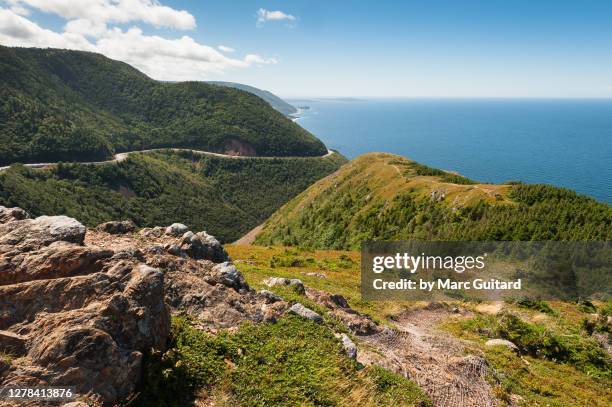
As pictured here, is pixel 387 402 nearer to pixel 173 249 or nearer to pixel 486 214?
pixel 173 249

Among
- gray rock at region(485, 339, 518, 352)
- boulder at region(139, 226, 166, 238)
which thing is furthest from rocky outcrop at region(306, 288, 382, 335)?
boulder at region(139, 226, 166, 238)

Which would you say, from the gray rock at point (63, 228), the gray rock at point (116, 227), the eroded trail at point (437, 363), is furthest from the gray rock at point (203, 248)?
the eroded trail at point (437, 363)

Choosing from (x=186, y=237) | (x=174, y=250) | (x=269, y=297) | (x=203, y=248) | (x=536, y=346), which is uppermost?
(x=186, y=237)

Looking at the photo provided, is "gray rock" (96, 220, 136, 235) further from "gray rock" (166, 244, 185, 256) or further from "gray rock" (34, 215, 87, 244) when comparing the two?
"gray rock" (34, 215, 87, 244)

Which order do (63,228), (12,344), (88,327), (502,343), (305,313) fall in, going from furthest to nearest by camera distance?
(502,343) → (305,313) → (63,228) → (88,327) → (12,344)

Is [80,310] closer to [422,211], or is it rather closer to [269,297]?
[269,297]

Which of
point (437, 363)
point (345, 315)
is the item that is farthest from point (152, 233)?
point (437, 363)
